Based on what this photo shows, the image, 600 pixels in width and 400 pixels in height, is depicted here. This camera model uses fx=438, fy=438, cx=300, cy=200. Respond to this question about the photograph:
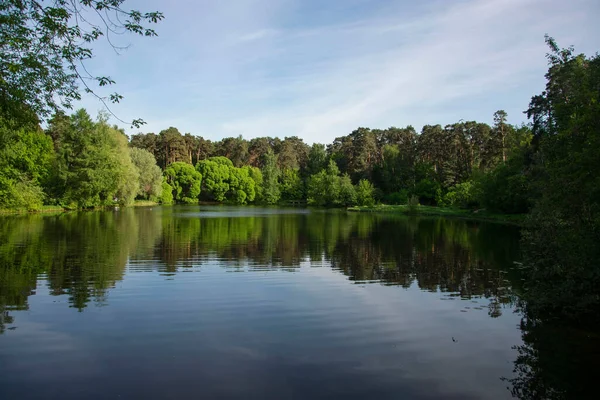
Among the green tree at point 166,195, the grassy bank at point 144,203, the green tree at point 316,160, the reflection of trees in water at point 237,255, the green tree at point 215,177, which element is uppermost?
the green tree at point 316,160

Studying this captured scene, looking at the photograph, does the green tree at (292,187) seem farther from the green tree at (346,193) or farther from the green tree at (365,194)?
the green tree at (365,194)

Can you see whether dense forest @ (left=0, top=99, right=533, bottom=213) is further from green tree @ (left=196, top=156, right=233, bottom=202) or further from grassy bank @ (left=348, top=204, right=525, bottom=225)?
grassy bank @ (left=348, top=204, right=525, bottom=225)

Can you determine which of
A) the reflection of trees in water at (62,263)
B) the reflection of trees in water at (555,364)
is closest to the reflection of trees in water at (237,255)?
the reflection of trees in water at (62,263)

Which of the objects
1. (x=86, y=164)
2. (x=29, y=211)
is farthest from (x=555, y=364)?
(x=86, y=164)

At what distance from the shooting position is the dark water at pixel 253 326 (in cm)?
679

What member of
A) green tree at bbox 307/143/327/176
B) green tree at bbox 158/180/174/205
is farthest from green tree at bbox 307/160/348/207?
green tree at bbox 158/180/174/205

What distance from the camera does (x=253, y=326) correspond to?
9.64 metres

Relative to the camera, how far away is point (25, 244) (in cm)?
2109

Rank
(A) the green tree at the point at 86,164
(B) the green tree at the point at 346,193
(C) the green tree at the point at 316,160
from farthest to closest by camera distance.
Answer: (C) the green tree at the point at 316,160 < (B) the green tree at the point at 346,193 < (A) the green tree at the point at 86,164

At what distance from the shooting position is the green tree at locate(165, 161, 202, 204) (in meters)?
91.8

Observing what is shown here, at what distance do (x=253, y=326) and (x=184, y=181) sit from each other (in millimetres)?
85517

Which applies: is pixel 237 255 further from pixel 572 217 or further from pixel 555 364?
pixel 555 364

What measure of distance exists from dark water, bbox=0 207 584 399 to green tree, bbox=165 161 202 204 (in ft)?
241

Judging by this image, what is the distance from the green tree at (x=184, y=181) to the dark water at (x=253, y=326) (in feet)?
241
